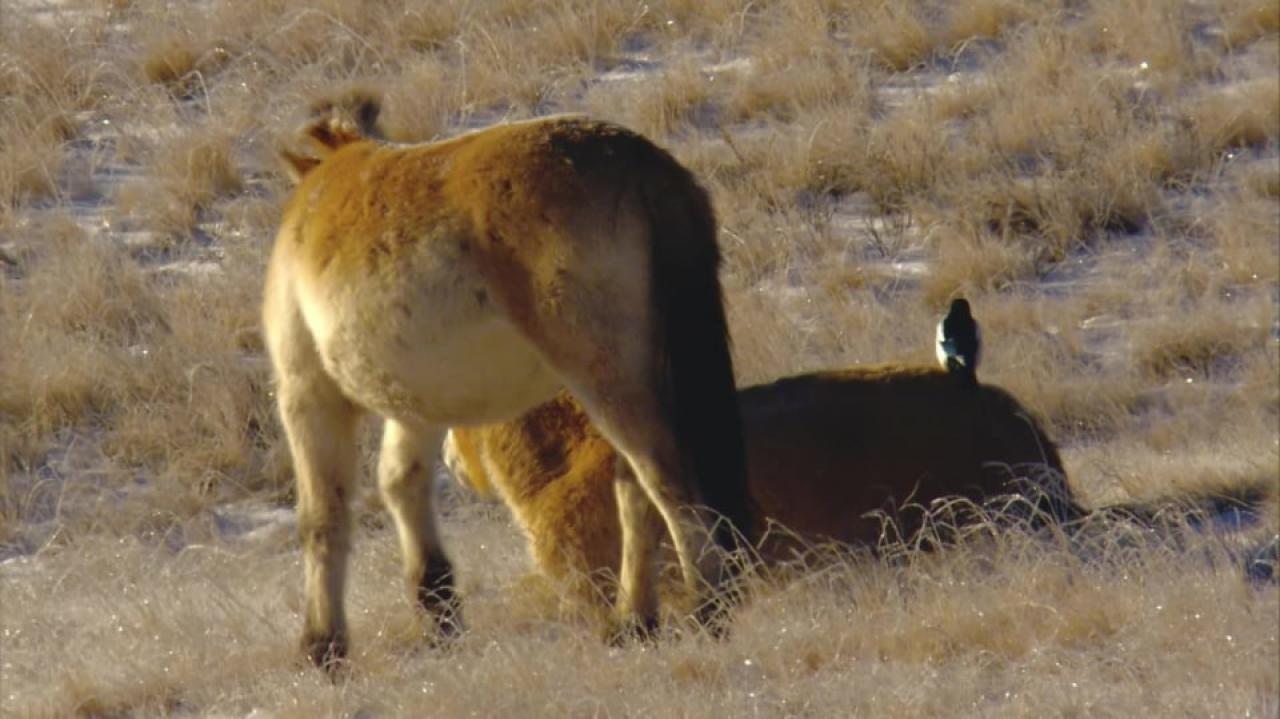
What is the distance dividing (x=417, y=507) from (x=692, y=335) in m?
1.45

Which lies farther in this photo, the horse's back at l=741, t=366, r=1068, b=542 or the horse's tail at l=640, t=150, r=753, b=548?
the horse's back at l=741, t=366, r=1068, b=542

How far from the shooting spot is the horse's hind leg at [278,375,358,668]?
277 inches

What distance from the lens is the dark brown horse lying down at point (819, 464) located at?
298 inches

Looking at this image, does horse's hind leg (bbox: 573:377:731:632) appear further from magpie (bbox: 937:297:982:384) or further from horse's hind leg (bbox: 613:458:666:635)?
magpie (bbox: 937:297:982:384)

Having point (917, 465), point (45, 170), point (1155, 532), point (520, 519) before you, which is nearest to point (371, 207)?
point (520, 519)

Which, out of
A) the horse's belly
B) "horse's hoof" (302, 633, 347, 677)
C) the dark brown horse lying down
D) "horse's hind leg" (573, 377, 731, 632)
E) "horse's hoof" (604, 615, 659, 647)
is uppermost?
the horse's belly

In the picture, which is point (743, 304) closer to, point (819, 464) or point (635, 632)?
point (819, 464)

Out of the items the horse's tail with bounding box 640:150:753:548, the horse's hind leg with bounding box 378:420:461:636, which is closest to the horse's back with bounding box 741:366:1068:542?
the horse's tail with bounding box 640:150:753:548

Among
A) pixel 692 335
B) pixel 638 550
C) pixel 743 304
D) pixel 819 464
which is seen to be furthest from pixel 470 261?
pixel 743 304

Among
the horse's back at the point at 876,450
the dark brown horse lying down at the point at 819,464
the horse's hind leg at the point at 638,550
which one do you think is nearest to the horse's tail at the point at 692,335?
the horse's hind leg at the point at 638,550

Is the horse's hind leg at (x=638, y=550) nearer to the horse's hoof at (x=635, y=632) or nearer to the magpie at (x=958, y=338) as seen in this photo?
the horse's hoof at (x=635, y=632)

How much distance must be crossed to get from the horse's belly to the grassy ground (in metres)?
0.74

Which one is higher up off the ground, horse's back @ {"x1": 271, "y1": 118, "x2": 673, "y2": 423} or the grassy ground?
horse's back @ {"x1": 271, "y1": 118, "x2": 673, "y2": 423}

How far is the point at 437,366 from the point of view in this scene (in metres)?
6.56
